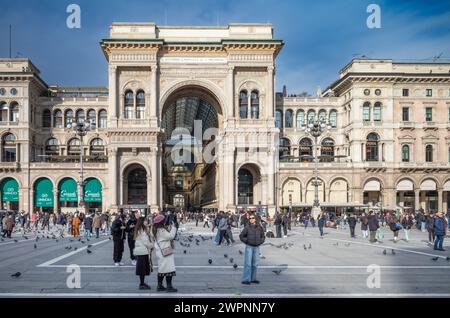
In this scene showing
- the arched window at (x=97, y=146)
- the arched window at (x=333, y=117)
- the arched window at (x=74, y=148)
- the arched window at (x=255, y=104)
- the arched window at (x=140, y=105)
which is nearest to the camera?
the arched window at (x=140, y=105)

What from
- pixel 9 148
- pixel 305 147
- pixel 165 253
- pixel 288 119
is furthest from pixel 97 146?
pixel 165 253

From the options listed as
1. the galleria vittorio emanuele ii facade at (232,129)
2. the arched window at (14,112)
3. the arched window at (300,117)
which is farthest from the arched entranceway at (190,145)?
the arched window at (14,112)

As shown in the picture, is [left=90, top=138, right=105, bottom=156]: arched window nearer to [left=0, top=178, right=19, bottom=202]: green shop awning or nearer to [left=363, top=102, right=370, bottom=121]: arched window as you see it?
[left=0, top=178, right=19, bottom=202]: green shop awning

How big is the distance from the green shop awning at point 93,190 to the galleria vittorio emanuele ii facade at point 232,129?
12cm

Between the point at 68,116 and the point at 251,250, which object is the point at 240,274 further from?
the point at 68,116

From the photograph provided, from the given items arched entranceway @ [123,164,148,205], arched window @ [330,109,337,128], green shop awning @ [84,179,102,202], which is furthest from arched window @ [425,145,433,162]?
green shop awning @ [84,179,102,202]

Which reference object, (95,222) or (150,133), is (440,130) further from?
(95,222)

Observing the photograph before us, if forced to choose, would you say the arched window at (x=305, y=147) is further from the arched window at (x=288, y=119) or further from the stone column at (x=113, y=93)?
the stone column at (x=113, y=93)

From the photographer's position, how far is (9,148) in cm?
6600

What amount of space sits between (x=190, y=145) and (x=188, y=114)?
43.5 meters

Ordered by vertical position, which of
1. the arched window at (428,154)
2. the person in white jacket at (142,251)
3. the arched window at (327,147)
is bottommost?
the person in white jacket at (142,251)

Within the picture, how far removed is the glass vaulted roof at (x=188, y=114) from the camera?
77.5 m

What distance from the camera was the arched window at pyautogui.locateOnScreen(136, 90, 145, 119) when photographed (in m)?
60.3
